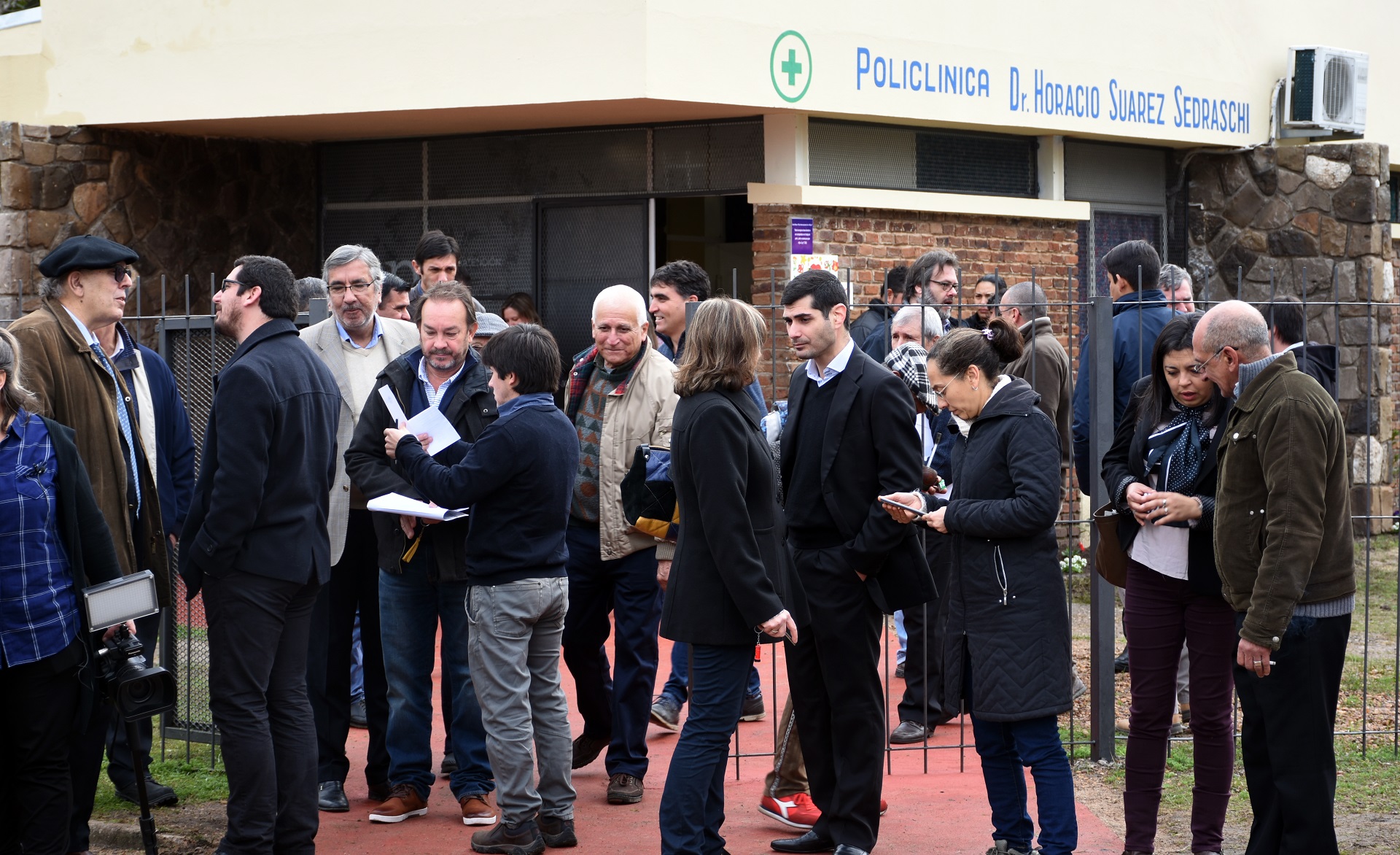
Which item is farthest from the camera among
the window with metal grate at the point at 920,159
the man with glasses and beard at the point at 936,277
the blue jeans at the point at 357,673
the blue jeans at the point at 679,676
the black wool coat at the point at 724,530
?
the window with metal grate at the point at 920,159

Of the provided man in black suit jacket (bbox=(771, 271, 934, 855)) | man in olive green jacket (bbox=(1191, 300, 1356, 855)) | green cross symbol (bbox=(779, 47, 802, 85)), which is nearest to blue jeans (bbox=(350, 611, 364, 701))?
man in black suit jacket (bbox=(771, 271, 934, 855))

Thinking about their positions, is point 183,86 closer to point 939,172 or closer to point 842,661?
point 939,172

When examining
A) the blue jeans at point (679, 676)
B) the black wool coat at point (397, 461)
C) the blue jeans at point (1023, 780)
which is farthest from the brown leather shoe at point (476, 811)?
the blue jeans at point (1023, 780)

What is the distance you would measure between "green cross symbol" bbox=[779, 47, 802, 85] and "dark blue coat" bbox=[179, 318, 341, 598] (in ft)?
20.9

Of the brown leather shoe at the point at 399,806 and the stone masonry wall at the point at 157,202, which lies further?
the stone masonry wall at the point at 157,202

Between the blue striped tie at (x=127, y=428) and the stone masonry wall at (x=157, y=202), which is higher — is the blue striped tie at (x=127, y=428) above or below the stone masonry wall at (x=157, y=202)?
below

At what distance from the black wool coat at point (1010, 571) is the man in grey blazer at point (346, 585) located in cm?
240

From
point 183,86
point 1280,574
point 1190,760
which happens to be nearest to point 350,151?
point 183,86

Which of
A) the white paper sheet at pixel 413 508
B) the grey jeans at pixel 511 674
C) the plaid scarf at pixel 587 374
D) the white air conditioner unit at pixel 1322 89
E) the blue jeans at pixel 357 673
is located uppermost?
the white air conditioner unit at pixel 1322 89

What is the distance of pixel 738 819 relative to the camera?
237 inches

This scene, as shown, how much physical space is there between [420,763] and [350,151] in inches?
332

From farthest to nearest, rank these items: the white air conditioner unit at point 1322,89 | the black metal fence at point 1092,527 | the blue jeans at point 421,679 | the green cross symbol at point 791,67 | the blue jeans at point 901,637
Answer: the white air conditioner unit at point 1322,89 < the green cross symbol at point 791,67 < the blue jeans at point 901,637 < the black metal fence at point 1092,527 < the blue jeans at point 421,679

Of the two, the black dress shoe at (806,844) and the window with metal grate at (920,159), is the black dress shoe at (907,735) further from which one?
the window with metal grate at (920,159)

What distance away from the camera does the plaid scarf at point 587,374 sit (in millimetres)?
6227
